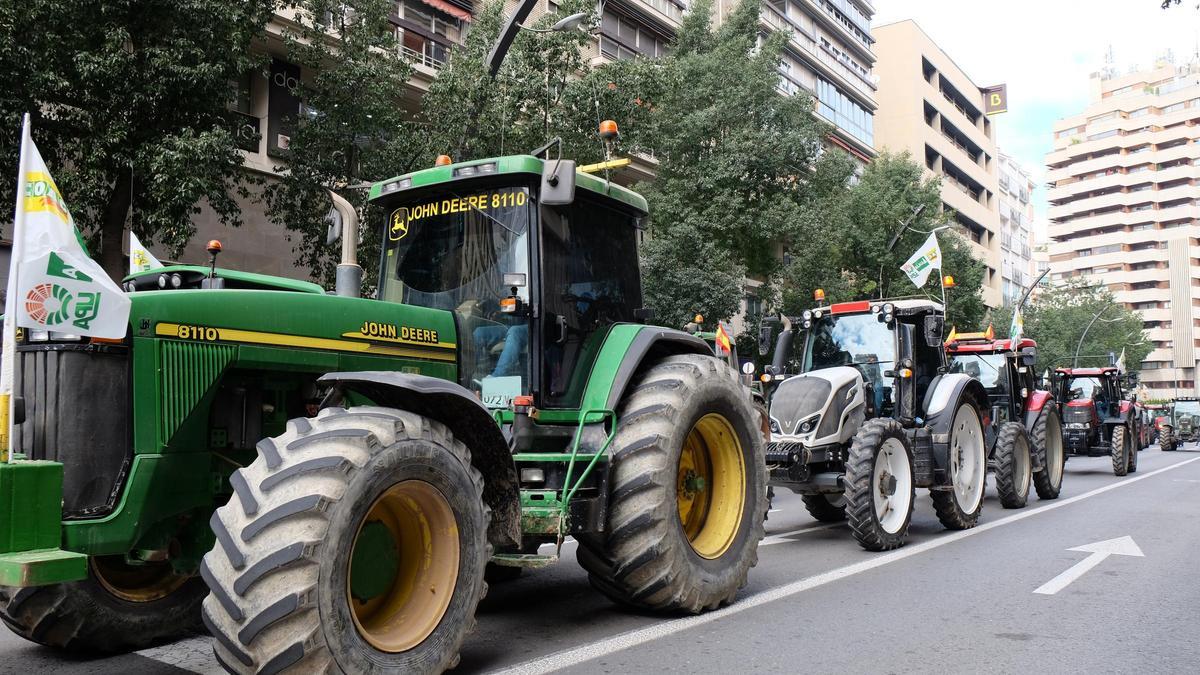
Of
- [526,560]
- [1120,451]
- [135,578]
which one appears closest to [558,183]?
[526,560]

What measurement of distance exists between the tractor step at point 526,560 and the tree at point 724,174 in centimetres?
1520

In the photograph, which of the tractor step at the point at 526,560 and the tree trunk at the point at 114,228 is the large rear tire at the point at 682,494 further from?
the tree trunk at the point at 114,228

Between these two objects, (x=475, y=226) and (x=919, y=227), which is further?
(x=919, y=227)

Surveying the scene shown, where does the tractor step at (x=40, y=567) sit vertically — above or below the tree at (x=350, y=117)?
below

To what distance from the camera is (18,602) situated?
444cm

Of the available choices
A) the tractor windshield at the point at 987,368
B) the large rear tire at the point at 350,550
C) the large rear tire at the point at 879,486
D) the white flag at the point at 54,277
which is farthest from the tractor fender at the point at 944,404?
the white flag at the point at 54,277

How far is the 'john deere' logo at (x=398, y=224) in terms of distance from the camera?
5625 mm

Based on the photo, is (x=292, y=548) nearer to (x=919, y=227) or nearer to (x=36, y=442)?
(x=36, y=442)

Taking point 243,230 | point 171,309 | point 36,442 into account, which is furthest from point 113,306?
point 243,230

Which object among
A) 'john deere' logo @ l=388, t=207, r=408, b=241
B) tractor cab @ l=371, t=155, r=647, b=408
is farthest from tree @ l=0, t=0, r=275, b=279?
tractor cab @ l=371, t=155, r=647, b=408

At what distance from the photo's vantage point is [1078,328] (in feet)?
185

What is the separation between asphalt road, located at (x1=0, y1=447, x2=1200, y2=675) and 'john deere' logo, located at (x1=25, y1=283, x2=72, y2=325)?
2.00m

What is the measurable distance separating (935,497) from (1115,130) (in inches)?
5196

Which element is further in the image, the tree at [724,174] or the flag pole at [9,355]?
the tree at [724,174]
